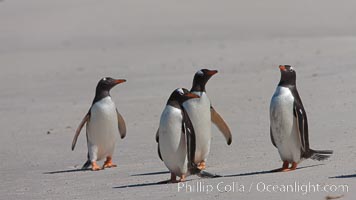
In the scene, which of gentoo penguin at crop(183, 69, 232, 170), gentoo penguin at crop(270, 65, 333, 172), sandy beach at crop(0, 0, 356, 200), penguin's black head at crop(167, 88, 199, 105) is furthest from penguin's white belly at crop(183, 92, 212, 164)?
gentoo penguin at crop(270, 65, 333, 172)

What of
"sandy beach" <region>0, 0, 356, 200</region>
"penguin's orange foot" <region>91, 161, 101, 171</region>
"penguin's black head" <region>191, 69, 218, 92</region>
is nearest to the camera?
"sandy beach" <region>0, 0, 356, 200</region>

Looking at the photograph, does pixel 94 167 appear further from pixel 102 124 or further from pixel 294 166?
pixel 294 166

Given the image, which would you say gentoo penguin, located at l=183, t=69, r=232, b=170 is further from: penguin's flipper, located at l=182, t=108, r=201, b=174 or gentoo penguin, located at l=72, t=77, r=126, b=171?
gentoo penguin, located at l=72, t=77, r=126, b=171

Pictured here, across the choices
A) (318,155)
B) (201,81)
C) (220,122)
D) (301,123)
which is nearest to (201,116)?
(201,81)

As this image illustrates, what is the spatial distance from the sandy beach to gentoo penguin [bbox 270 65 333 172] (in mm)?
128

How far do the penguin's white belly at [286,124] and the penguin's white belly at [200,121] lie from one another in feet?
2.88

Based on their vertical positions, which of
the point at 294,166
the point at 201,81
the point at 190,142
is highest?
the point at 201,81

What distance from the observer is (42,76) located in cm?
1969

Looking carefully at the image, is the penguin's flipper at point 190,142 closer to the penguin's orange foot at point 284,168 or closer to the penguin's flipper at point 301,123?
the penguin's orange foot at point 284,168

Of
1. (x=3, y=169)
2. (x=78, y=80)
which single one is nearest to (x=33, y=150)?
(x=3, y=169)

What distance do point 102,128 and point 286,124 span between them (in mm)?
2418

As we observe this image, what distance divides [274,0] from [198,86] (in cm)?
2164

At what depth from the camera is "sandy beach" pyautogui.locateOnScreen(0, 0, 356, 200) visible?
7.89 meters

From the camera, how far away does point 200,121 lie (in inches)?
350
